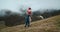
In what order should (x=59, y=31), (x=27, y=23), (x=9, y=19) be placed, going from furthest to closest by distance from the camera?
1. (x=9, y=19)
2. (x=27, y=23)
3. (x=59, y=31)

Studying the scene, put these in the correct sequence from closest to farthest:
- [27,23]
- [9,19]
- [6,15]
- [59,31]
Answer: [59,31] < [27,23] < [9,19] < [6,15]

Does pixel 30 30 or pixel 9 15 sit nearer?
pixel 30 30

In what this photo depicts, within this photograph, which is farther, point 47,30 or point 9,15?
point 9,15

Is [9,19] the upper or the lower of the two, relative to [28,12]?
lower

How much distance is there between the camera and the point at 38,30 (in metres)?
22.5

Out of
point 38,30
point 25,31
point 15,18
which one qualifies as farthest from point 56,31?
point 15,18

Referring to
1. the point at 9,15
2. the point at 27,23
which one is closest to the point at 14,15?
the point at 9,15

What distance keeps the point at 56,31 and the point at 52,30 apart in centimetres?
60

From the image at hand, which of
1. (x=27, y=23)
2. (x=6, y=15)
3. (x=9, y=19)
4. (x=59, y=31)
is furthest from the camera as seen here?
(x=6, y=15)

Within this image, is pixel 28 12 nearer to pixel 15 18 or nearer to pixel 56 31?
pixel 56 31

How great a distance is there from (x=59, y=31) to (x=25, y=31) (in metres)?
3.81

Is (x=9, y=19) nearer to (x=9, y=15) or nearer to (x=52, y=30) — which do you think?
(x=9, y=15)

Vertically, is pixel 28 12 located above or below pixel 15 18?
above

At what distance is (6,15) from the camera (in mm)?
53969
